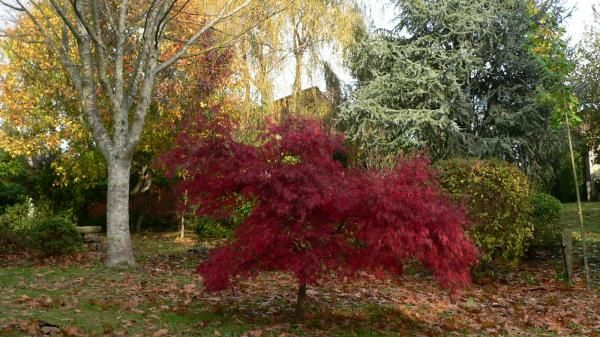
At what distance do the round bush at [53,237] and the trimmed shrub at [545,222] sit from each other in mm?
9664

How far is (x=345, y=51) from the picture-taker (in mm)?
18422

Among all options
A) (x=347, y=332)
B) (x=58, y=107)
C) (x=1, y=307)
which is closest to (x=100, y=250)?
(x=58, y=107)

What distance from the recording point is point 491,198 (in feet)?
29.7

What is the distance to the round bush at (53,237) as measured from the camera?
11281 mm

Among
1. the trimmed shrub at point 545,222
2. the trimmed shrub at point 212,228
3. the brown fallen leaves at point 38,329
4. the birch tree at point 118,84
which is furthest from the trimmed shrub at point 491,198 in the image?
the trimmed shrub at point 212,228

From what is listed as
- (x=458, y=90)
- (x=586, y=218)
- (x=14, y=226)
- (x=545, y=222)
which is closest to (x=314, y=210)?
(x=545, y=222)

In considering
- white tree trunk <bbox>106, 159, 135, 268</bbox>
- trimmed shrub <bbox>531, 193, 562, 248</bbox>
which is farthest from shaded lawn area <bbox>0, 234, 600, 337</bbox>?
trimmed shrub <bbox>531, 193, 562, 248</bbox>

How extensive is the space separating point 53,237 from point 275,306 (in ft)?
22.0

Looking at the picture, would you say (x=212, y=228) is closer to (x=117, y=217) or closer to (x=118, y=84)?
(x=117, y=217)

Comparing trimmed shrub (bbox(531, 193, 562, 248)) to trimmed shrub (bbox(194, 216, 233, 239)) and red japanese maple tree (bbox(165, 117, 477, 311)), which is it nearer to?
red japanese maple tree (bbox(165, 117, 477, 311))

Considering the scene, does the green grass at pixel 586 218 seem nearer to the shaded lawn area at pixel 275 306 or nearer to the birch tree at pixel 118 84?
the shaded lawn area at pixel 275 306

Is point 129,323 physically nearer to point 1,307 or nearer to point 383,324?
point 1,307

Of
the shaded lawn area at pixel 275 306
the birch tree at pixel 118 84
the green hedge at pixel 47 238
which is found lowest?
the shaded lawn area at pixel 275 306

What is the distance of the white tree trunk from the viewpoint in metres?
9.80
